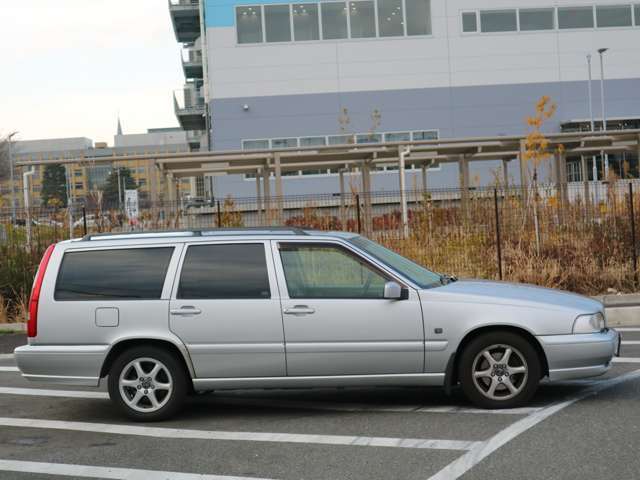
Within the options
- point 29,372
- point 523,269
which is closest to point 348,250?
point 29,372

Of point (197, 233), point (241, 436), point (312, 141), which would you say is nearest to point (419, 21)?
point (312, 141)

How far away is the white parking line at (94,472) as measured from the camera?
577cm

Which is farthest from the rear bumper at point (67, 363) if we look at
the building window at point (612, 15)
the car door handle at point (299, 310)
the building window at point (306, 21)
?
the building window at point (612, 15)

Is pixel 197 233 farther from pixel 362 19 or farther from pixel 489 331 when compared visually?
pixel 362 19

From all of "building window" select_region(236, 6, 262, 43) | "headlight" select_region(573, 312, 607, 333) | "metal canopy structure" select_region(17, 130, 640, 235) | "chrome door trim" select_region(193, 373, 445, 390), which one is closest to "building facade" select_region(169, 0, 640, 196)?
"building window" select_region(236, 6, 262, 43)

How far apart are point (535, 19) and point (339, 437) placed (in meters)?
39.9

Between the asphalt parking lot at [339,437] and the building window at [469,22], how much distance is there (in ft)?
119

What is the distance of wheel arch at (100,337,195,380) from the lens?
24.1 ft

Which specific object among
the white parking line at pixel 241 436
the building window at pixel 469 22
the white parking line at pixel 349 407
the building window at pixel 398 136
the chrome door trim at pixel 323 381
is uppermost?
the building window at pixel 469 22

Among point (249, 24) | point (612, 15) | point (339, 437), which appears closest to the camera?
point (339, 437)

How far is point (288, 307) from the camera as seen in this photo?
7.27m

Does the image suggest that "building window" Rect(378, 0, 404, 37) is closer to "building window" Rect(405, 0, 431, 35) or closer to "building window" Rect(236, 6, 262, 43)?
"building window" Rect(405, 0, 431, 35)

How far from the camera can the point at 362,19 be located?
42.6 metres

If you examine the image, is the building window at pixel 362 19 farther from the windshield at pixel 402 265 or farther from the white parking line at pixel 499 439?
the white parking line at pixel 499 439
